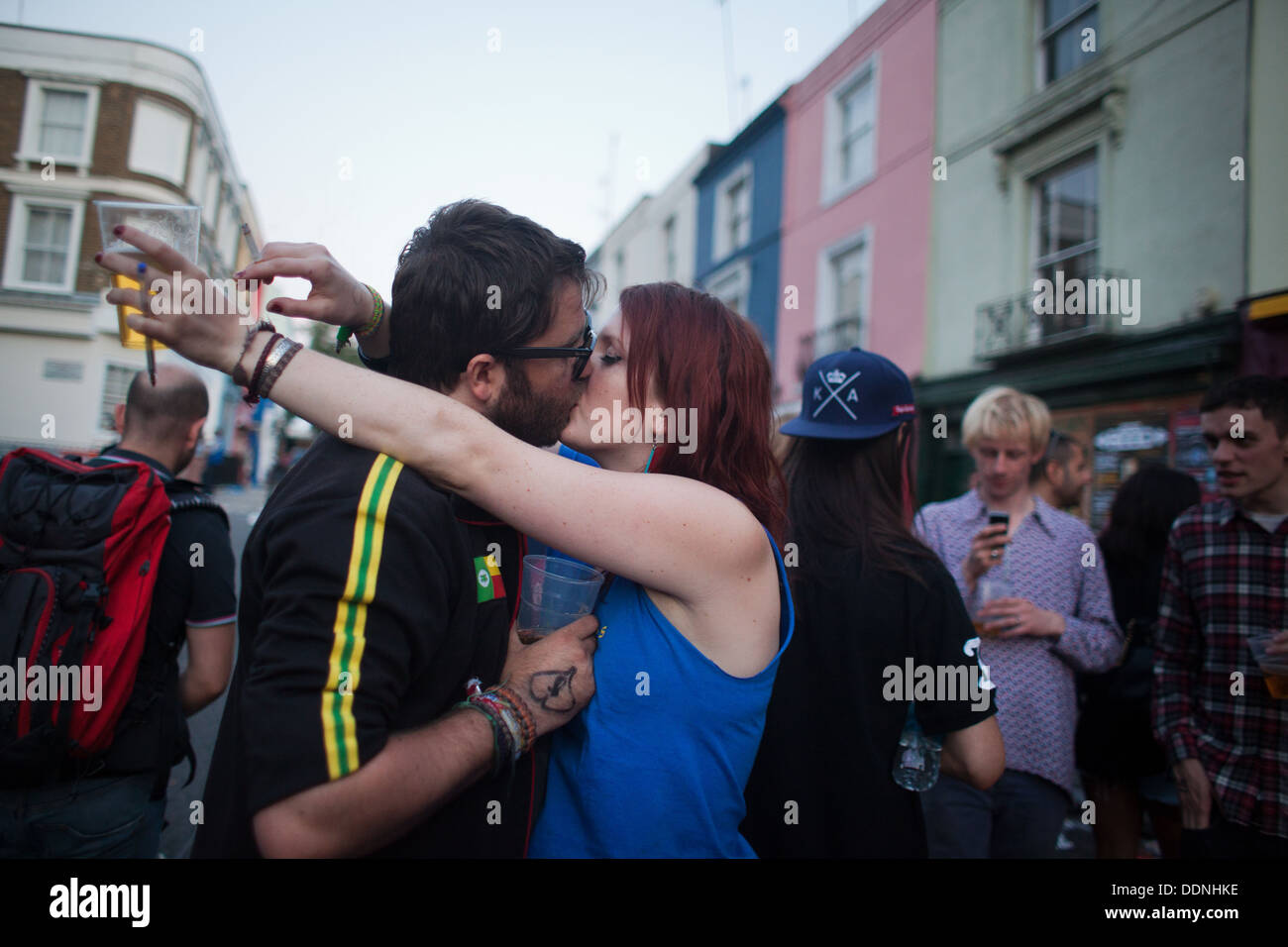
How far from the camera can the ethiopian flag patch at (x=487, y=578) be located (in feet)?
4.45

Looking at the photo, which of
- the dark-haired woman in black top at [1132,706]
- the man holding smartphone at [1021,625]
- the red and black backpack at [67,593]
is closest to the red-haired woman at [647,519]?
the red and black backpack at [67,593]

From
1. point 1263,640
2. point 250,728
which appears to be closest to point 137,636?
point 250,728

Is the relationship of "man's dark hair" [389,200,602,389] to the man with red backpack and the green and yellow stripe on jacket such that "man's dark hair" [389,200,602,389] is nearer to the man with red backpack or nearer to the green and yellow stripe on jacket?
the green and yellow stripe on jacket

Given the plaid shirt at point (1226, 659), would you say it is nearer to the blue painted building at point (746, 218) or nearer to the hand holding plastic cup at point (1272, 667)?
the hand holding plastic cup at point (1272, 667)

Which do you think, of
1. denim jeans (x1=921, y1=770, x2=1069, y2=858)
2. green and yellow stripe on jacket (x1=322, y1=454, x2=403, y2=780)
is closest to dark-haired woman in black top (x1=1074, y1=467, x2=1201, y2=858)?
denim jeans (x1=921, y1=770, x2=1069, y2=858)

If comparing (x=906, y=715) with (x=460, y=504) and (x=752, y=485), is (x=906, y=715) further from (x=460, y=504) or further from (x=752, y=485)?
(x=460, y=504)

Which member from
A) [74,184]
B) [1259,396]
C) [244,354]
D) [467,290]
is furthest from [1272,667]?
[74,184]

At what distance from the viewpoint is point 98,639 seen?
2.03m

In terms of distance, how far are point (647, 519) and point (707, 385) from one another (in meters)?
0.42

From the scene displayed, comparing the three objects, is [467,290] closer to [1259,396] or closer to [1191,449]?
[1259,396]

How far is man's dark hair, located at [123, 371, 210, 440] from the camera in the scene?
250 centimetres

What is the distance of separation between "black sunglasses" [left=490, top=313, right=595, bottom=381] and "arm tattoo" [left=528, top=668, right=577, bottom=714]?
2.17 feet
